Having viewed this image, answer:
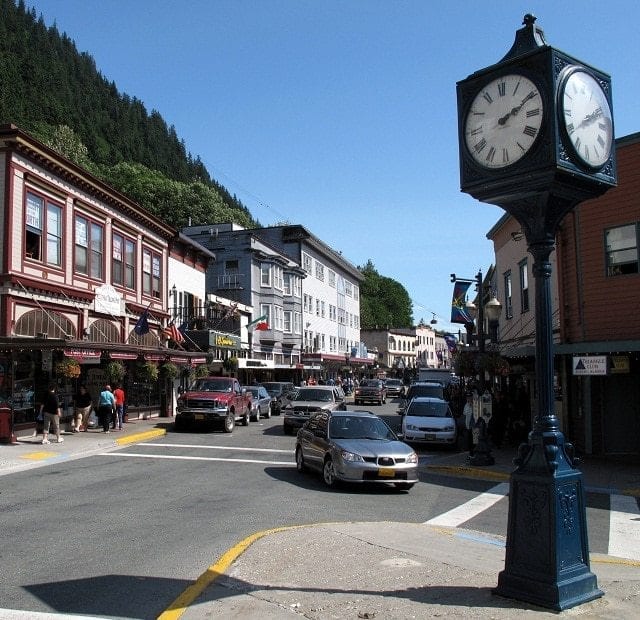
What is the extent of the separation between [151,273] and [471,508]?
2437cm

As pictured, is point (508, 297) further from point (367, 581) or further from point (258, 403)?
point (367, 581)

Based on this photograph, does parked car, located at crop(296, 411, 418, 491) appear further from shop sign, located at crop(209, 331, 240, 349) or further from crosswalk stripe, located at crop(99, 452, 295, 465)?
shop sign, located at crop(209, 331, 240, 349)

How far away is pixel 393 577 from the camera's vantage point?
622 centimetres

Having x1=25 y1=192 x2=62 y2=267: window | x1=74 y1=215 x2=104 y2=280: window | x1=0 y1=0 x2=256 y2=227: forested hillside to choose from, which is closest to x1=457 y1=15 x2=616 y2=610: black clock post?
x1=25 y1=192 x2=62 y2=267: window

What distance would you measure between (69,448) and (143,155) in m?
111

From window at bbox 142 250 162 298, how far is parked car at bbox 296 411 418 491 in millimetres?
19211

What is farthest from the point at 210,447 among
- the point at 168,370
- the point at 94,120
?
the point at 94,120

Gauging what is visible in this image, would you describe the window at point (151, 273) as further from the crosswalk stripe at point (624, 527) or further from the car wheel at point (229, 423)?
the crosswalk stripe at point (624, 527)

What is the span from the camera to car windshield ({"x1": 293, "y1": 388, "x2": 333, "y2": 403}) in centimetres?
2559

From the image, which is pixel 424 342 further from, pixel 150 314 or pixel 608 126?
pixel 608 126

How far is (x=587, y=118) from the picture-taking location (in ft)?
19.4

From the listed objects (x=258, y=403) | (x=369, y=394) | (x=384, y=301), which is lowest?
(x=369, y=394)

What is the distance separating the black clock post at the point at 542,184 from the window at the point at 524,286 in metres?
17.8

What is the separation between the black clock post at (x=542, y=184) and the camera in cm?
525
